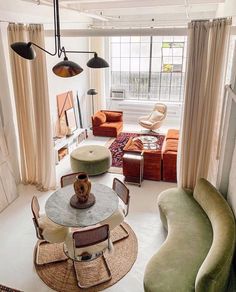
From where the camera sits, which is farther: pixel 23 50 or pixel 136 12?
pixel 136 12

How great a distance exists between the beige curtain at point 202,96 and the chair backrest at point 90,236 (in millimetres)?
1894

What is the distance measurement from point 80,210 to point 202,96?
7.93ft

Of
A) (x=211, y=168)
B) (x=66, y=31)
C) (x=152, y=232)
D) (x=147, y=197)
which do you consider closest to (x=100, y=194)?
(x=152, y=232)

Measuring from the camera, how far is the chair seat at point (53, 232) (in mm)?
3436

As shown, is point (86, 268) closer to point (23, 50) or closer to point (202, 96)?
point (23, 50)

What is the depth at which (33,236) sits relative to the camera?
160 inches

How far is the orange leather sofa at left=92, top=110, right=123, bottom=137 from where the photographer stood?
8062mm

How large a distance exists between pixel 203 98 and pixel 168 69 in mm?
5739

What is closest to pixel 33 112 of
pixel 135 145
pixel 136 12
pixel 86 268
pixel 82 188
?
pixel 82 188

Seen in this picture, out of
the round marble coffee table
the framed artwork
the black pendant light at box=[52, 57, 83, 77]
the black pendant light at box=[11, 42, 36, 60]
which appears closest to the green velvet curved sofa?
the round marble coffee table

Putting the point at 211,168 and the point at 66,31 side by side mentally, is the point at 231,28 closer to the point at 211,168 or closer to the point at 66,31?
the point at 211,168

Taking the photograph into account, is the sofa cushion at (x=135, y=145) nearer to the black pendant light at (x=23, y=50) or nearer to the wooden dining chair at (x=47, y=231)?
the wooden dining chair at (x=47, y=231)

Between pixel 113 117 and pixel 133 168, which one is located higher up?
pixel 113 117

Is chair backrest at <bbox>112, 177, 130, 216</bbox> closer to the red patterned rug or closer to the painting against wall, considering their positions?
the red patterned rug
